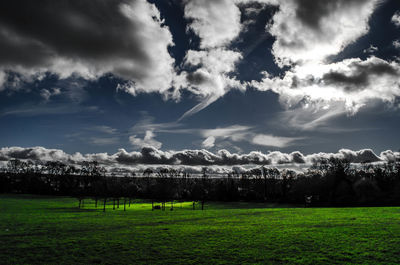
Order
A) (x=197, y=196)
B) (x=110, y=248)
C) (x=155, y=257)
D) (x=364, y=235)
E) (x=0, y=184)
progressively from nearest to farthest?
(x=155, y=257), (x=110, y=248), (x=364, y=235), (x=197, y=196), (x=0, y=184)

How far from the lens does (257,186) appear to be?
154500 mm

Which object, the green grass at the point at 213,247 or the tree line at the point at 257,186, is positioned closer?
the green grass at the point at 213,247

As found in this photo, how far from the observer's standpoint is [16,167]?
6983 inches

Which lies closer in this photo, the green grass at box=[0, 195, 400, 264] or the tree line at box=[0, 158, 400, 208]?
the green grass at box=[0, 195, 400, 264]

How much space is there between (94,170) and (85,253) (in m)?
173

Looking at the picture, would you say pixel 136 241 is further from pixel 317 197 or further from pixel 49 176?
pixel 49 176

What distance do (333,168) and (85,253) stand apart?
11537 centimetres

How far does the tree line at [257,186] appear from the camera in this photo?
285 feet

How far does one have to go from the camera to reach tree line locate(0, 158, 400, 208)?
3420 inches

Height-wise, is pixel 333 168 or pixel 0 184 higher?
pixel 333 168

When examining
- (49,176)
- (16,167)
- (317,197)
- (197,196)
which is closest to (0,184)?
(49,176)

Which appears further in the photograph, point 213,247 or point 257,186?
point 257,186

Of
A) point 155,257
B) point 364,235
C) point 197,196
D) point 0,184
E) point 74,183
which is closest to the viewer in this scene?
point 155,257

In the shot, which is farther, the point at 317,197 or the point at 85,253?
the point at 317,197
